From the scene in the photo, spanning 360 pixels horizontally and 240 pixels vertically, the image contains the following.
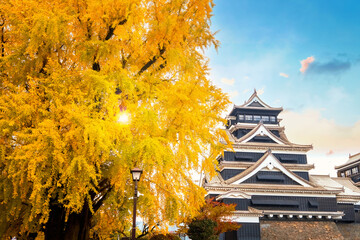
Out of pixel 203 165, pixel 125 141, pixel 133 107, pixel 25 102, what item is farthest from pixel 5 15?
pixel 203 165

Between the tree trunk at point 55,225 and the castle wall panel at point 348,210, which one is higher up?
the castle wall panel at point 348,210

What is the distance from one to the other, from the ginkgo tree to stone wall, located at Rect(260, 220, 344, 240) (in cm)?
2113

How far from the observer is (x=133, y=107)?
6074 mm

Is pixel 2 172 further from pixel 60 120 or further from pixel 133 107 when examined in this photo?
pixel 133 107

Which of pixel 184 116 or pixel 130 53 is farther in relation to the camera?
pixel 130 53

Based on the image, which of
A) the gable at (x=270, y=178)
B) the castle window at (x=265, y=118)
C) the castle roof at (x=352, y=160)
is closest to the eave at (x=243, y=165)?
the gable at (x=270, y=178)

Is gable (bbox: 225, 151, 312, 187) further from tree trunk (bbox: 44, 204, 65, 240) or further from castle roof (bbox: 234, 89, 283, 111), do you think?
tree trunk (bbox: 44, 204, 65, 240)

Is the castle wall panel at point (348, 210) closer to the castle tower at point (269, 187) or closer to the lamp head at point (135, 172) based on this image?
the castle tower at point (269, 187)

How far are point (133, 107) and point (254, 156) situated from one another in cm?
2649

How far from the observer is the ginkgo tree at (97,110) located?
530cm

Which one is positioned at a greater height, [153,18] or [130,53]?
[153,18]

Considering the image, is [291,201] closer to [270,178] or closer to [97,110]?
[270,178]

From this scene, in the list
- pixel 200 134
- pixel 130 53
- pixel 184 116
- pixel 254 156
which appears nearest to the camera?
pixel 184 116

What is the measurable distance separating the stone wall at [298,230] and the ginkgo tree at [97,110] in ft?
69.3
